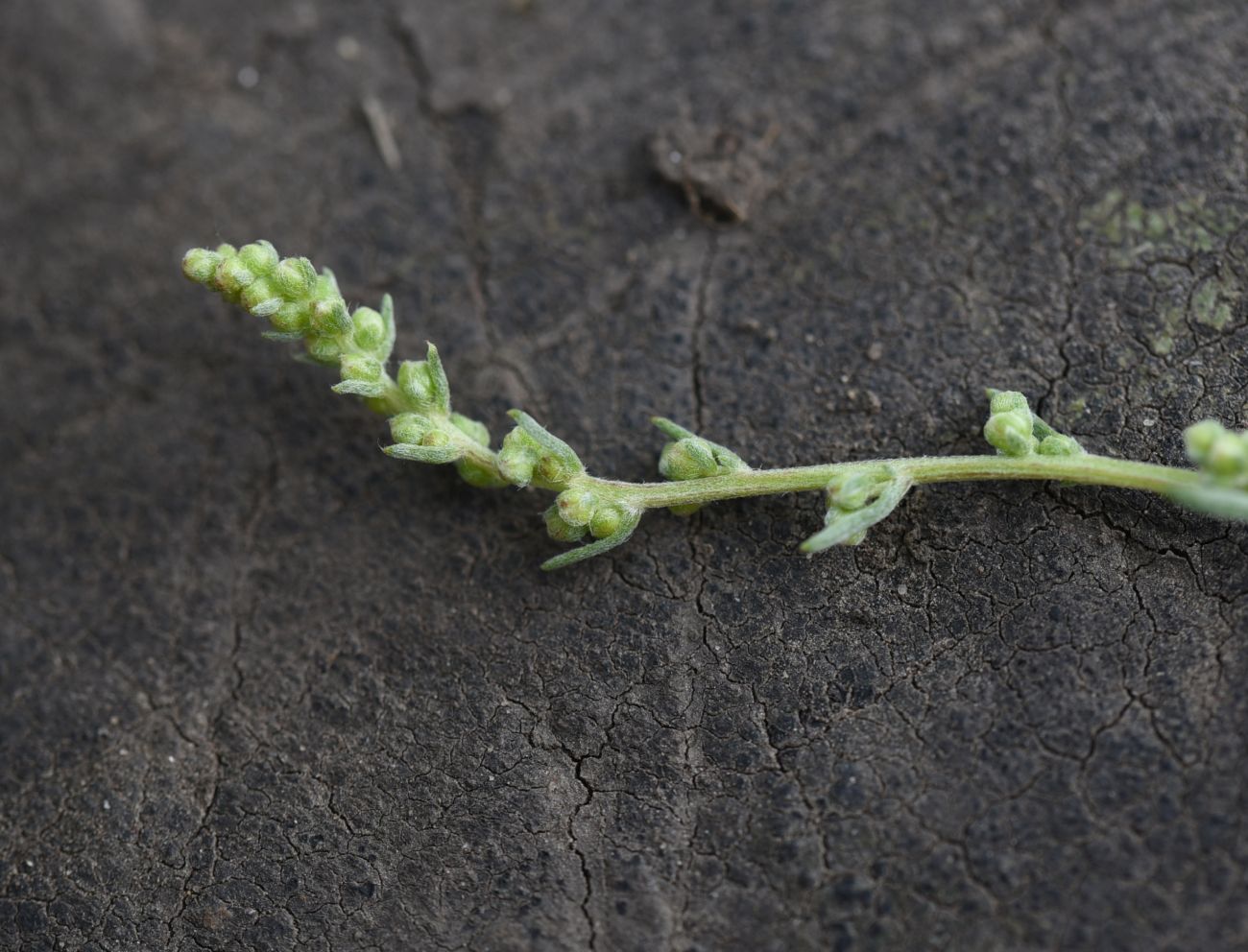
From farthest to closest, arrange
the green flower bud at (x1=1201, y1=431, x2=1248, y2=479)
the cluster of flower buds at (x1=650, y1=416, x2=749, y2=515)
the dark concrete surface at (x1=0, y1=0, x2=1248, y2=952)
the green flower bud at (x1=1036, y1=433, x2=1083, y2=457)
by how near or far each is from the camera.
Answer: the cluster of flower buds at (x1=650, y1=416, x2=749, y2=515) → the green flower bud at (x1=1036, y1=433, x2=1083, y2=457) → the dark concrete surface at (x1=0, y1=0, x2=1248, y2=952) → the green flower bud at (x1=1201, y1=431, x2=1248, y2=479)

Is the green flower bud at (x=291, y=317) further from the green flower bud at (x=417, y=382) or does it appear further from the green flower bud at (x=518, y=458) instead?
the green flower bud at (x=518, y=458)

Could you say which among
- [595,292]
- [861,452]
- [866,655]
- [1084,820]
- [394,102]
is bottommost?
[1084,820]

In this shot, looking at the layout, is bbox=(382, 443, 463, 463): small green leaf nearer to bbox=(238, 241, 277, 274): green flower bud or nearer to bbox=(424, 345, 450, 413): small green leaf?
bbox=(424, 345, 450, 413): small green leaf

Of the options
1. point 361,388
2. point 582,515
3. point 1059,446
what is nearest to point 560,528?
point 582,515

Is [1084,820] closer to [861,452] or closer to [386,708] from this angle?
[861,452]

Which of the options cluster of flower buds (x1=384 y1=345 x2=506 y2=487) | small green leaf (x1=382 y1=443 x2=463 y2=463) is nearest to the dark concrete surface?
cluster of flower buds (x1=384 y1=345 x2=506 y2=487)

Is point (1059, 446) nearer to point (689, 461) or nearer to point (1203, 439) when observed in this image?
point (1203, 439)

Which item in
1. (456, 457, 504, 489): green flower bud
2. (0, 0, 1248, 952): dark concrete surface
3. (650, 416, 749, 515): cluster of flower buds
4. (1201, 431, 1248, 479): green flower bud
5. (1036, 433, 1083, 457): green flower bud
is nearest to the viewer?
(1201, 431, 1248, 479): green flower bud

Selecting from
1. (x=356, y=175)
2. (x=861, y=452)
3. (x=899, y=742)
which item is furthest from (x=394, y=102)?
(x=899, y=742)
